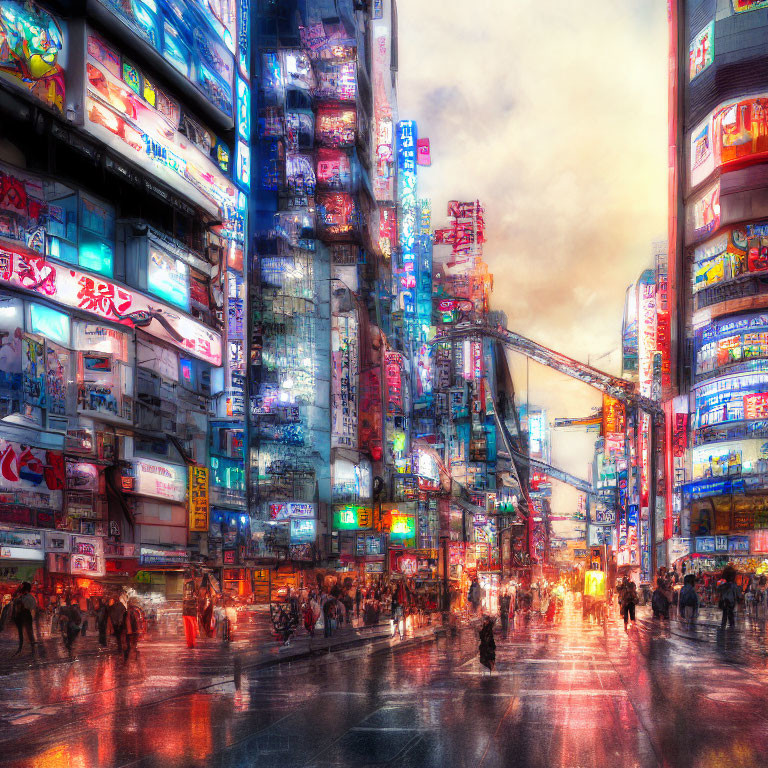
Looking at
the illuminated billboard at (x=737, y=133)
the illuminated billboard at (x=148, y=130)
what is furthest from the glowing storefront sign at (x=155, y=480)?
the illuminated billboard at (x=737, y=133)

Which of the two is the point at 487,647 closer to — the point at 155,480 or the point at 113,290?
the point at 155,480

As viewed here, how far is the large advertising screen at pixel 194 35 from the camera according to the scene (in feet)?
145

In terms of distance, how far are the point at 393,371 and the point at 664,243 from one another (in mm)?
36473

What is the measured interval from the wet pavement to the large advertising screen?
2687 centimetres

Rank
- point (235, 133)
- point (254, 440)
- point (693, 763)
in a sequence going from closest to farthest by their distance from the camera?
point (693, 763), point (235, 133), point (254, 440)

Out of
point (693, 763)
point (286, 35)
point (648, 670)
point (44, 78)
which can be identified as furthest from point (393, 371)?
point (693, 763)

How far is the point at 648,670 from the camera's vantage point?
24.6 m

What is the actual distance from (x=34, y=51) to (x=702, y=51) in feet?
188

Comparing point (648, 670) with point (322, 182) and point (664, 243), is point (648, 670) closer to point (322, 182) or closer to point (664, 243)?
point (322, 182)

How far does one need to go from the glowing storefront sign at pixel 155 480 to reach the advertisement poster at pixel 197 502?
44 cm

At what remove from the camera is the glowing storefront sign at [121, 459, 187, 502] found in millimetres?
40625

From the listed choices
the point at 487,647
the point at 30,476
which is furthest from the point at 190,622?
the point at 487,647

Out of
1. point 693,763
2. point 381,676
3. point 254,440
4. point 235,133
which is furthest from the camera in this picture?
point 254,440

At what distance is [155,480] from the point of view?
140ft
